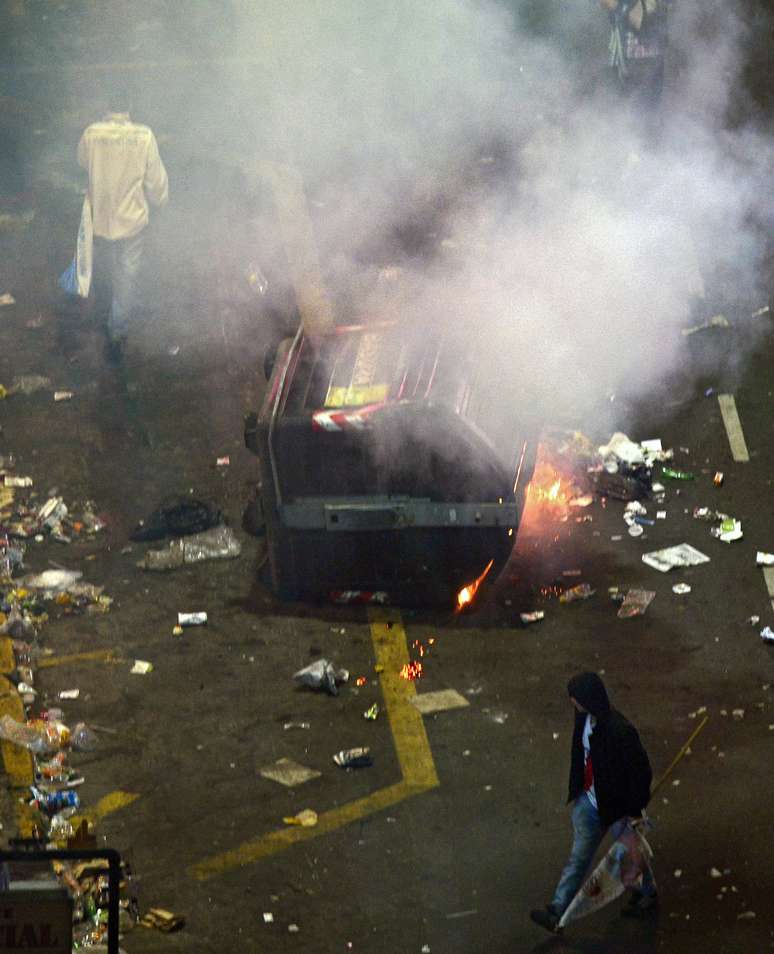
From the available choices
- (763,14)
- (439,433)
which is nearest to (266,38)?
(763,14)

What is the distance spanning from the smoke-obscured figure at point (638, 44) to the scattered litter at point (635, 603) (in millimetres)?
6226

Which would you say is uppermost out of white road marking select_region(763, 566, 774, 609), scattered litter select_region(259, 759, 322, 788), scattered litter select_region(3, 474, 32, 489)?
scattered litter select_region(259, 759, 322, 788)

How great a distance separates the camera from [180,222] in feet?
44.7

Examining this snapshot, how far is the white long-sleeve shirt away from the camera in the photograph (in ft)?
37.2

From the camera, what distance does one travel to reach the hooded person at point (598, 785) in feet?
19.2

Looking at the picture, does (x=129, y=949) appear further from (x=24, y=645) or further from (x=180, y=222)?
(x=180, y=222)

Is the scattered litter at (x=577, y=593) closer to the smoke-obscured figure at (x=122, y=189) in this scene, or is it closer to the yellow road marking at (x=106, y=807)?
the yellow road marking at (x=106, y=807)

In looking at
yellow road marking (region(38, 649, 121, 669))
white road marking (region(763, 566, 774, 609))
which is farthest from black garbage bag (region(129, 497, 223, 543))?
white road marking (region(763, 566, 774, 609))

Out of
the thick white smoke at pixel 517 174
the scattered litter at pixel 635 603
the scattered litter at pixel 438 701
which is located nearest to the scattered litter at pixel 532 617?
the scattered litter at pixel 635 603

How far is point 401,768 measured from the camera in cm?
712

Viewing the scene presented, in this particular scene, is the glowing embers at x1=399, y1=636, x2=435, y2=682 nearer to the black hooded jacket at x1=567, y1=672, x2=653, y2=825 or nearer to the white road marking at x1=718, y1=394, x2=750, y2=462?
the black hooded jacket at x1=567, y1=672, x2=653, y2=825

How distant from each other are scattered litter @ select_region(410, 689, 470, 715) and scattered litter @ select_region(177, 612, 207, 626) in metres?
1.46

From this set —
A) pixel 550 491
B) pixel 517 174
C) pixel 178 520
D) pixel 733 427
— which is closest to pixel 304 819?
pixel 178 520

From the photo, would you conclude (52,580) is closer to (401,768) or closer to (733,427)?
(401,768)
